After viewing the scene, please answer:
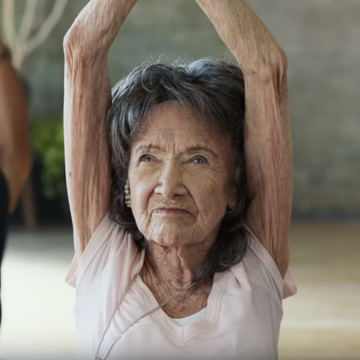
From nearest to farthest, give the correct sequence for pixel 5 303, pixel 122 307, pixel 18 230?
pixel 122 307, pixel 5 303, pixel 18 230

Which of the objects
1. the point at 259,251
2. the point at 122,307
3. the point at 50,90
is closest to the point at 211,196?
the point at 259,251

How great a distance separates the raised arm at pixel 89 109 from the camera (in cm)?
122

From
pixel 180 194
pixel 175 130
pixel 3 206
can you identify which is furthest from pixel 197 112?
pixel 3 206

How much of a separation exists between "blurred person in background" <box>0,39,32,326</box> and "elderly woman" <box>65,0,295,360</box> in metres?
0.10

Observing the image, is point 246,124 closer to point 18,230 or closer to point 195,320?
point 195,320

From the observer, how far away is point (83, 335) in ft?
4.08

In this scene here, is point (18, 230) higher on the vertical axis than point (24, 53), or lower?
lower

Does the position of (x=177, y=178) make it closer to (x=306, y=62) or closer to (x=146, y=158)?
(x=146, y=158)

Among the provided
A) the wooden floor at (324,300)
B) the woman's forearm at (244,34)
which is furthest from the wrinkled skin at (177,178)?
the wooden floor at (324,300)

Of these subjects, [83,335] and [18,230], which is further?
[18,230]

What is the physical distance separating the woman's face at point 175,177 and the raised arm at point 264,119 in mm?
78

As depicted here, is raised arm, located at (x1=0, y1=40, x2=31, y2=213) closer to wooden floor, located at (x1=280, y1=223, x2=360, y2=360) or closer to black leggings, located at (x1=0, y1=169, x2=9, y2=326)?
black leggings, located at (x1=0, y1=169, x2=9, y2=326)

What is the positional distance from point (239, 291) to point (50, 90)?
19.6ft

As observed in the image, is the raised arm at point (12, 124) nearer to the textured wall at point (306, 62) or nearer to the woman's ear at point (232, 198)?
the woman's ear at point (232, 198)
